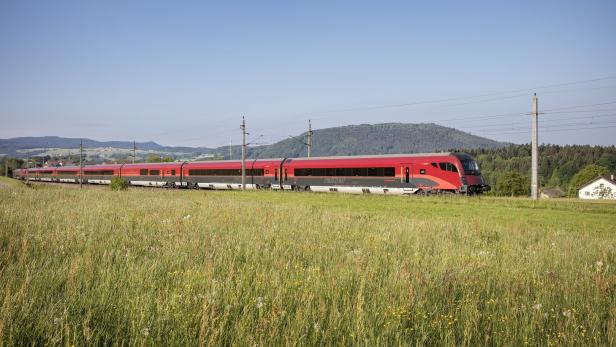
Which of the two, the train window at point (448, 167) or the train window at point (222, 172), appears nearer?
the train window at point (448, 167)

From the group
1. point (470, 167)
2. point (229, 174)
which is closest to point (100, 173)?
point (229, 174)

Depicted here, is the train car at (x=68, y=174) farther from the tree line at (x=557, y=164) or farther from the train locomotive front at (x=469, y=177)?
the tree line at (x=557, y=164)

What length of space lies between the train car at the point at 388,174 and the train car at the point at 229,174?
246 centimetres

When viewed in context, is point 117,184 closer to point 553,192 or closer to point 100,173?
point 100,173

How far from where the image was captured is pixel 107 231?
9.71 metres

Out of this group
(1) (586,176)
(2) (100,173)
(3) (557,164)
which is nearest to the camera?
(2) (100,173)

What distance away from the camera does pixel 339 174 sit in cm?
3672

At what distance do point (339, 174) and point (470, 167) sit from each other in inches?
412

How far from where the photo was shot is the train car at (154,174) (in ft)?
173

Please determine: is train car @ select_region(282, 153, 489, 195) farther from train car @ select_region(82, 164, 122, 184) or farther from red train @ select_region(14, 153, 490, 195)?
train car @ select_region(82, 164, 122, 184)

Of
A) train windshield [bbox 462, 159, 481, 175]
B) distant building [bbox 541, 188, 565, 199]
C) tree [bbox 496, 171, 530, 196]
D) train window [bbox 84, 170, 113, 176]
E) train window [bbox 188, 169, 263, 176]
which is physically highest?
train windshield [bbox 462, 159, 481, 175]

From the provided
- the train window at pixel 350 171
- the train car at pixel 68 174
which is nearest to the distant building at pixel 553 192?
the train window at pixel 350 171

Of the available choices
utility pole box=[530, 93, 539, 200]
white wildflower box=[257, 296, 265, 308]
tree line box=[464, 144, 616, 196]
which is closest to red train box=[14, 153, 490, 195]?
utility pole box=[530, 93, 539, 200]

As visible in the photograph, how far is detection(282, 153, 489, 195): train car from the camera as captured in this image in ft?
99.2
